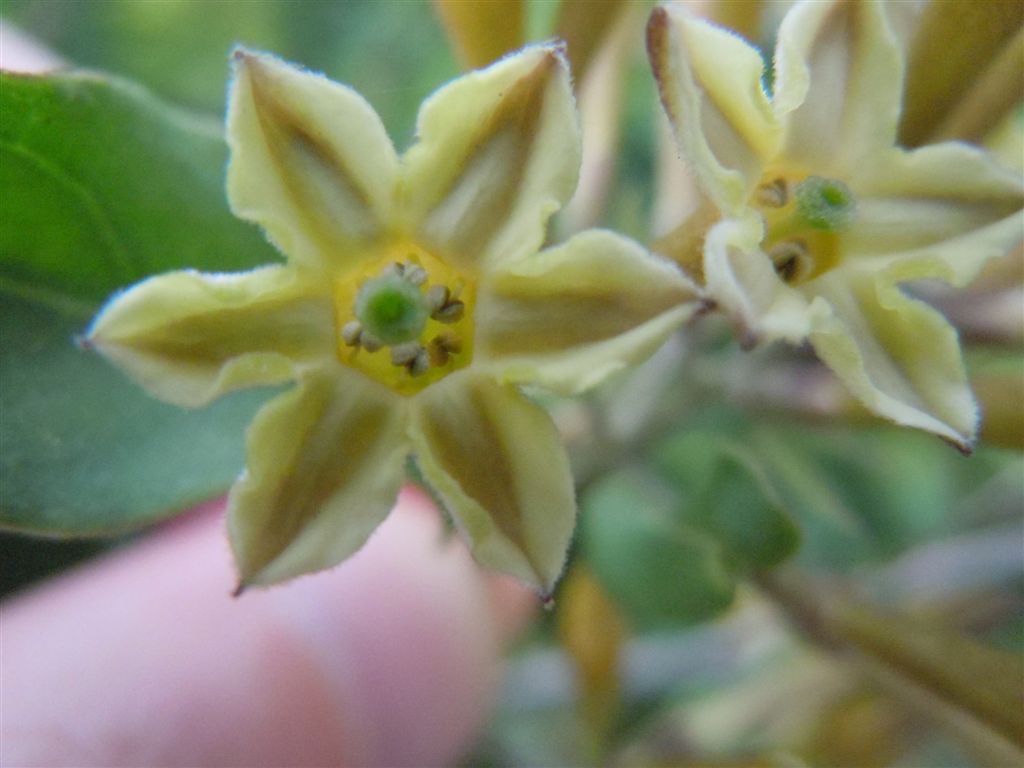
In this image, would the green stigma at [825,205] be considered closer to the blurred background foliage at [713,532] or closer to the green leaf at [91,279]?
the blurred background foliage at [713,532]

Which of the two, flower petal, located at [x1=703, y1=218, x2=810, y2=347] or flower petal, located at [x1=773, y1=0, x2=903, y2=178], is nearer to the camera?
flower petal, located at [x1=703, y1=218, x2=810, y2=347]

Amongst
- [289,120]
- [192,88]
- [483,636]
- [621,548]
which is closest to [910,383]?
[289,120]

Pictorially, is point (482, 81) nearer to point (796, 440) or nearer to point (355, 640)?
point (355, 640)

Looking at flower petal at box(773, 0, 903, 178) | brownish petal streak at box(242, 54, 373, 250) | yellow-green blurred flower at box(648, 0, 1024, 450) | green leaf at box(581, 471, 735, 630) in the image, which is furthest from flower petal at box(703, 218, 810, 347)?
green leaf at box(581, 471, 735, 630)

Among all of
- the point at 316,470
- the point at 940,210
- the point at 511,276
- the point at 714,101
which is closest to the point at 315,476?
the point at 316,470

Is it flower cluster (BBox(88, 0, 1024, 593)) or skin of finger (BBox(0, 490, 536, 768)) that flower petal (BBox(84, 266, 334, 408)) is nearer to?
flower cluster (BBox(88, 0, 1024, 593))

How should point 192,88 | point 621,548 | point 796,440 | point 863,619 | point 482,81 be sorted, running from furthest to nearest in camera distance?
point 192,88
point 796,440
point 621,548
point 863,619
point 482,81

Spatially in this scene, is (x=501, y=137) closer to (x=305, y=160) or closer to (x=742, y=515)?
(x=305, y=160)
